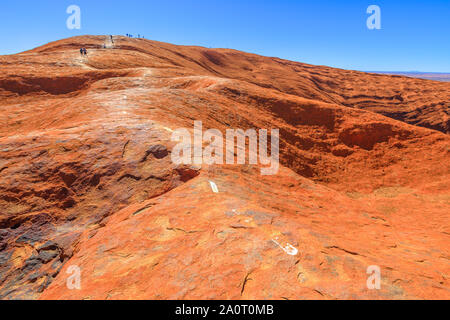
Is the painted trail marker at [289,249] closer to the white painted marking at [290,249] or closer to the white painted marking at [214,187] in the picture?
the white painted marking at [290,249]

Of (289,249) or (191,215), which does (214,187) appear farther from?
(289,249)

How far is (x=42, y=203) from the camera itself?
4004 mm

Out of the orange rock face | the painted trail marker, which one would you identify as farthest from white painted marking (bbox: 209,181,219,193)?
the painted trail marker

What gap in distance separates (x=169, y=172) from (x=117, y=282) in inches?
84.5

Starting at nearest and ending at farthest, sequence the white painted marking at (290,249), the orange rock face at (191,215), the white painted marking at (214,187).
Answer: the orange rock face at (191,215) < the white painted marking at (290,249) < the white painted marking at (214,187)

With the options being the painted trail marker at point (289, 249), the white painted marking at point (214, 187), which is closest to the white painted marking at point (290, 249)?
the painted trail marker at point (289, 249)

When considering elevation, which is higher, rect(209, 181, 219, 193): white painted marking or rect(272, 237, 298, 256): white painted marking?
rect(209, 181, 219, 193): white painted marking

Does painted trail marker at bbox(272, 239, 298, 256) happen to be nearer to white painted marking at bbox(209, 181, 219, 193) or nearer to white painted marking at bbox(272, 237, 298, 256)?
white painted marking at bbox(272, 237, 298, 256)

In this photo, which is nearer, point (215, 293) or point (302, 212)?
point (215, 293)

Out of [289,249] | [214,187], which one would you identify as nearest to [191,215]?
[214,187]

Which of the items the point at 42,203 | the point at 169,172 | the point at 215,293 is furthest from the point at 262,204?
the point at 42,203

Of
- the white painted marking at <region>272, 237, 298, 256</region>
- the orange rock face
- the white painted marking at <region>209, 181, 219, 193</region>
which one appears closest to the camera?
the orange rock face

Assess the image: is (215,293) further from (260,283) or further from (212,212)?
(212,212)
